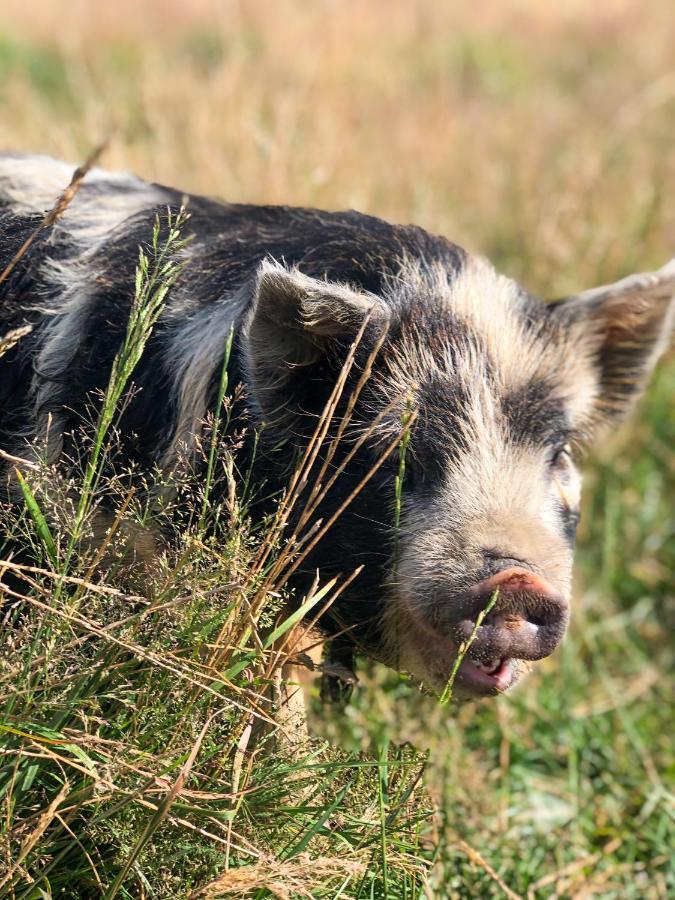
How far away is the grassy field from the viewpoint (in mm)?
2342

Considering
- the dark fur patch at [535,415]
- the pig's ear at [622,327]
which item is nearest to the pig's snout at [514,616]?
the dark fur patch at [535,415]

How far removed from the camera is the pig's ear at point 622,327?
3283 mm

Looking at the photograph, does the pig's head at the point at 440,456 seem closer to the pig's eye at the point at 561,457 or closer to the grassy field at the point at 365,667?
the pig's eye at the point at 561,457

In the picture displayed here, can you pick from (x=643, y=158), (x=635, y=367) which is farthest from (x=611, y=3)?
(x=635, y=367)

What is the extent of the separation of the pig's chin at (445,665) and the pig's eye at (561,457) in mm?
555

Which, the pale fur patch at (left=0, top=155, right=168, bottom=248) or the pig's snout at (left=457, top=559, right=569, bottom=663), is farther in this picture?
the pale fur patch at (left=0, top=155, right=168, bottom=248)

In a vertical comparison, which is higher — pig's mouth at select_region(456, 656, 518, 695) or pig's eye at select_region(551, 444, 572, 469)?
pig's eye at select_region(551, 444, 572, 469)

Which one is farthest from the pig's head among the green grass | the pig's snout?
the green grass

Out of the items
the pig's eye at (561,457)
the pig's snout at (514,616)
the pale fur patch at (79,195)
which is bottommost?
the pig's snout at (514,616)

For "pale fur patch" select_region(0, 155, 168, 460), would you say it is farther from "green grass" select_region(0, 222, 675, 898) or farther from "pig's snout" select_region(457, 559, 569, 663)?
"pig's snout" select_region(457, 559, 569, 663)

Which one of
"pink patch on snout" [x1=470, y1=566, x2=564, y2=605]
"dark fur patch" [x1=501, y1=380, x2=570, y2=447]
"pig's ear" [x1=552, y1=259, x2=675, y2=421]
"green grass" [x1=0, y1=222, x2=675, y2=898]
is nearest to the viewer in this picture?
"green grass" [x1=0, y1=222, x2=675, y2=898]

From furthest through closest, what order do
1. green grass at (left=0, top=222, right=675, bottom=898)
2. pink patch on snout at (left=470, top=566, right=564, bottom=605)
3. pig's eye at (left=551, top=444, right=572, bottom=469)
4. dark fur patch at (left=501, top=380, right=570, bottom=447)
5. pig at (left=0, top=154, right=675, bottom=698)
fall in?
pig's eye at (left=551, top=444, right=572, bottom=469) → dark fur patch at (left=501, top=380, right=570, bottom=447) → pig at (left=0, top=154, right=675, bottom=698) → pink patch on snout at (left=470, top=566, right=564, bottom=605) → green grass at (left=0, top=222, right=675, bottom=898)

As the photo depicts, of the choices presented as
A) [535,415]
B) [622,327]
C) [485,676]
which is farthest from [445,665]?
[622,327]

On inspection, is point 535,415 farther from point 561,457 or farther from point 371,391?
point 371,391
